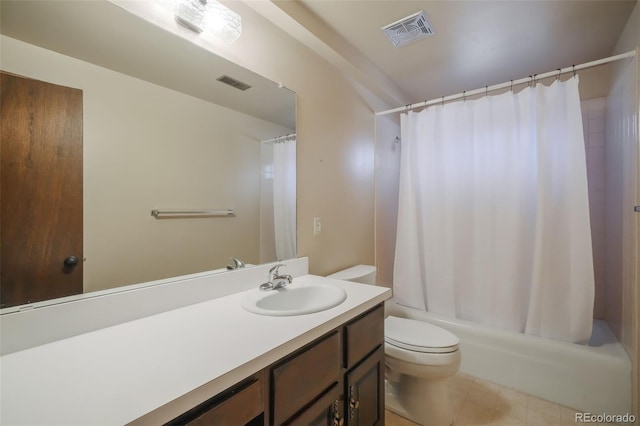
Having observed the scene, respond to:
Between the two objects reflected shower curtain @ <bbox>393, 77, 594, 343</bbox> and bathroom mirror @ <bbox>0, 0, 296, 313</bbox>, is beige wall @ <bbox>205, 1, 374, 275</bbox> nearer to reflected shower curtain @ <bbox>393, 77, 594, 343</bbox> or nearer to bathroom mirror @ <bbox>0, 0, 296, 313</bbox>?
bathroom mirror @ <bbox>0, 0, 296, 313</bbox>

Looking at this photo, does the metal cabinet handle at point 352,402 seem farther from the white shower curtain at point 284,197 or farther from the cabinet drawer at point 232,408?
the white shower curtain at point 284,197

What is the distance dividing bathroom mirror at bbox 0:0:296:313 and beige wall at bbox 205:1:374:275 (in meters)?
0.20

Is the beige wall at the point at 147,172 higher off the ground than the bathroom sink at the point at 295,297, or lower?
higher

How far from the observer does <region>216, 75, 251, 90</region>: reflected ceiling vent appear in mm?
1249

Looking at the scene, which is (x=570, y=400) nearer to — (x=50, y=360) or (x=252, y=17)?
(x=50, y=360)

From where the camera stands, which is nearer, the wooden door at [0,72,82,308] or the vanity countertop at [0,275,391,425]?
the vanity countertop at [0,275,391,425]

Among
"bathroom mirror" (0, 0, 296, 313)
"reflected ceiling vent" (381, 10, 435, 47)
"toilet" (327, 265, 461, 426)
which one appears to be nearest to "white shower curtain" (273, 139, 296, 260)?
"bathroom mirror" (0, 0, 296, 313)

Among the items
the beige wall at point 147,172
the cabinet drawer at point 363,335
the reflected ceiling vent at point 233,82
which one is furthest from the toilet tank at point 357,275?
the reflected ceiling vent at point 233,82

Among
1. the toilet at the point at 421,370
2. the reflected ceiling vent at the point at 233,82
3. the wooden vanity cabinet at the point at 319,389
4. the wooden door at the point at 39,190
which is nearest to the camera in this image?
the wooden vanity cabinet at the point at 319,389

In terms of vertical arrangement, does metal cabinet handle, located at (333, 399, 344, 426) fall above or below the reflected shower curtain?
below

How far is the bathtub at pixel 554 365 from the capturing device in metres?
1.46

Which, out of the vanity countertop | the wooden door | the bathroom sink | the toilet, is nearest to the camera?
the vanity countertop

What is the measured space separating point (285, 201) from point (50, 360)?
1.10 m

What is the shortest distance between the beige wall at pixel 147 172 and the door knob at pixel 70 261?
30 millimetres
